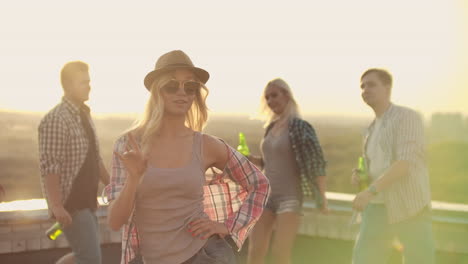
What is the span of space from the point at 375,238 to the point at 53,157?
7.78 ft

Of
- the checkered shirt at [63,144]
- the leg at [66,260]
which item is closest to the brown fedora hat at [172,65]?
the checkered shirt at [63,144]

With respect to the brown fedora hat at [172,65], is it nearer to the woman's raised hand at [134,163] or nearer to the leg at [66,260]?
the woman's raised hand at [134,163]

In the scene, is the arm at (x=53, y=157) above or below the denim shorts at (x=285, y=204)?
above

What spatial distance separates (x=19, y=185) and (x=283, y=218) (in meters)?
61.5

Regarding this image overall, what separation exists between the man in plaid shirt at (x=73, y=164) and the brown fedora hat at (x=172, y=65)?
4.87ft

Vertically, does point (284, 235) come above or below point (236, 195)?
below

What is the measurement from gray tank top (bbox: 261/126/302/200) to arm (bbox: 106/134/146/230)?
121 inches

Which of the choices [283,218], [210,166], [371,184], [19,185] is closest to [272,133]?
[283,218]

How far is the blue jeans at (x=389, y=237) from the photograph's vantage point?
4.82 metres

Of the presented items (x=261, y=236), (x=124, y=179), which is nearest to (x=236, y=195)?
(x=124, y=179)

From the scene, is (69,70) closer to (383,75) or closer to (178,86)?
(178,86)

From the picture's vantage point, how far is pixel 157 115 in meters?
3.36

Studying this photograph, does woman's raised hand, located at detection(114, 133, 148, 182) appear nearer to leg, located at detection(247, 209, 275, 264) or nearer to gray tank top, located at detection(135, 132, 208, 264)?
gray tank top, located at detection(135, 132, 208, 264)

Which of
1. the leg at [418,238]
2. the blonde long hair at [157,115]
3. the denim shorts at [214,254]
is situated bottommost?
the leg at [418,238]
